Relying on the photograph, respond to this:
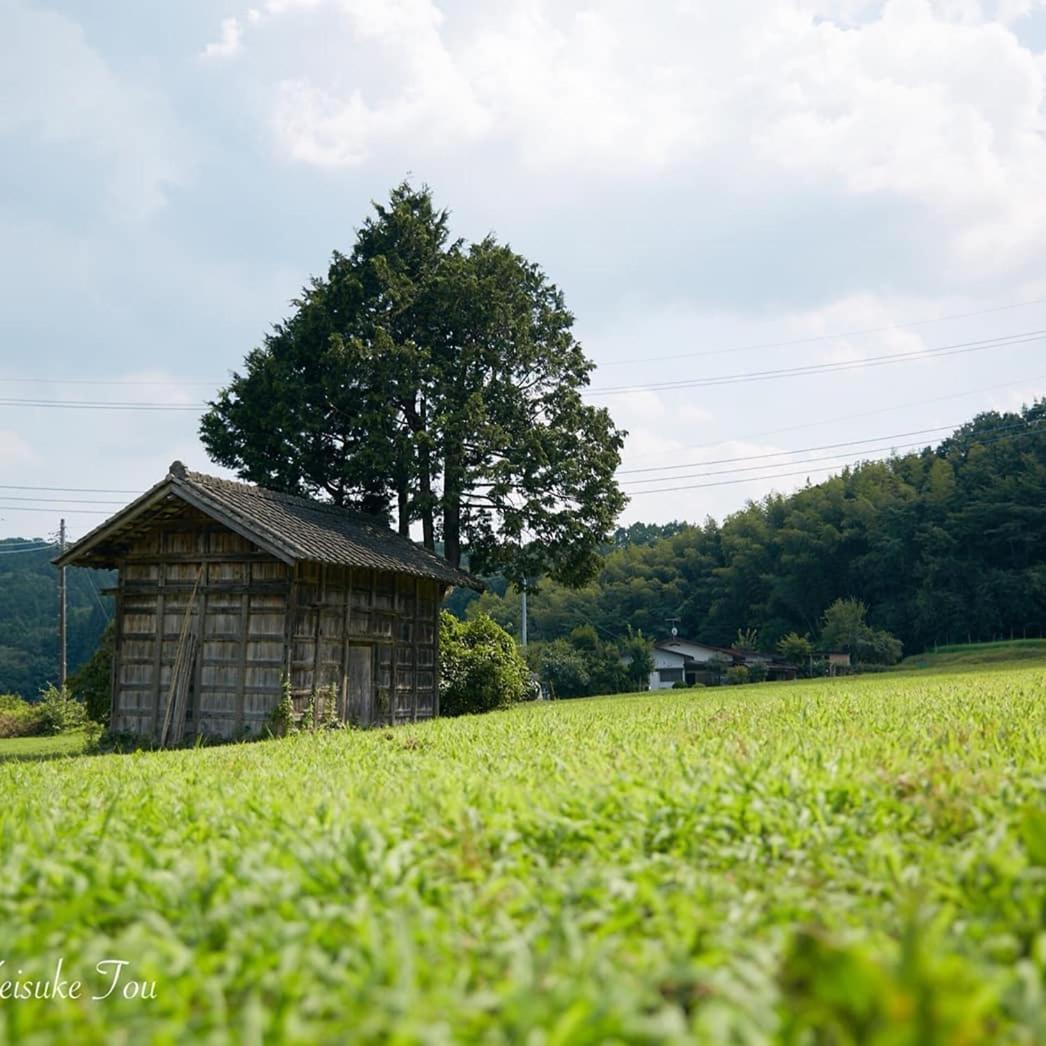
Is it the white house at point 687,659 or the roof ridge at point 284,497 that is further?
the white house at point 687,659

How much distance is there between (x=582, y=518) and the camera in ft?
91.8

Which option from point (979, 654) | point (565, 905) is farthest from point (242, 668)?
point (979, 654)

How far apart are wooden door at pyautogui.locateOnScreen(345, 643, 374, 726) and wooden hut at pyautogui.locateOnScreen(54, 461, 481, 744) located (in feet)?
0.16

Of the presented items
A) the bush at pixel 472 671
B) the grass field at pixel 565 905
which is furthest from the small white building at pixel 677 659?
the grass field at pixel 565 905

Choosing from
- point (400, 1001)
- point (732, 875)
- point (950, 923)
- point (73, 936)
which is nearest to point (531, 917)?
point (732, 875)

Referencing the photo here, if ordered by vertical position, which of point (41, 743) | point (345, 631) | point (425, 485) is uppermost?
point (425, 485)

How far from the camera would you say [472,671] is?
2702 cm

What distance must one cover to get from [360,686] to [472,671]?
716 centimetres

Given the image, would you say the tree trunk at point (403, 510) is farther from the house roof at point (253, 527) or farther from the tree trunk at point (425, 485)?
the house roof at point (253, 527)

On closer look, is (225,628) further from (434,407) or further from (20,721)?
(20,721)

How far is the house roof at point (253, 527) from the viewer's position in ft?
55.7

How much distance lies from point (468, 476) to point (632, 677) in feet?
93.7

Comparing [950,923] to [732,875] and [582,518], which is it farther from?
[582,518]

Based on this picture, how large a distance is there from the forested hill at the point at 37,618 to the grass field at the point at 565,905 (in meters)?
56.0
